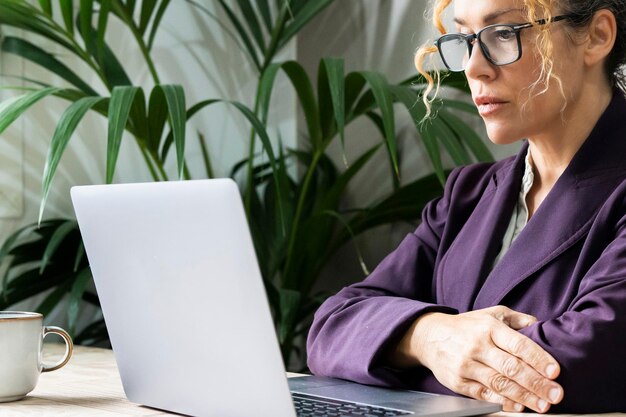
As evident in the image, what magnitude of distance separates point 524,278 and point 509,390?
0.23 metres

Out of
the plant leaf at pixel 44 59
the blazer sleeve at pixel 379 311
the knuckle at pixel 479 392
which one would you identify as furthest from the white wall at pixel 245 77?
the knuckle at pixel 479 392

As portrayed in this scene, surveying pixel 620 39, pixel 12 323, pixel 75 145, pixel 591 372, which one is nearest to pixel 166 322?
pixel 12 323

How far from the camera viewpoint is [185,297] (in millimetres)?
970

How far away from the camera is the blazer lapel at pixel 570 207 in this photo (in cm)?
129

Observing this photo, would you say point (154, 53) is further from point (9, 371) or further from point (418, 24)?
point (9, 371)

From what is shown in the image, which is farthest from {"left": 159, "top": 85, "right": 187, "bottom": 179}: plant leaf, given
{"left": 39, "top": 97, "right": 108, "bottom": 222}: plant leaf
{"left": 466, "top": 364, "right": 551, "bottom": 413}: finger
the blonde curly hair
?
{"left": 466, "top": 364, "right": 551, "bottom": 413}: finger

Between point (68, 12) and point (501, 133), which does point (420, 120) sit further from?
point (68, 12)

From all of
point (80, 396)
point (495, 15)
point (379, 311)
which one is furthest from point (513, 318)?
point (80, 396)

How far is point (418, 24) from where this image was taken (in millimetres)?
2453

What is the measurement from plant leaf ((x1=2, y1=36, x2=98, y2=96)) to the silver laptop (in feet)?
3.92

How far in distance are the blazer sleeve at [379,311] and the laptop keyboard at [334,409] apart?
0.15 metres

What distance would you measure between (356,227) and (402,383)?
1157 millimetres

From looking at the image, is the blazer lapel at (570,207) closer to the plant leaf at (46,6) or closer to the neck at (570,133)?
the neck at (570,133)

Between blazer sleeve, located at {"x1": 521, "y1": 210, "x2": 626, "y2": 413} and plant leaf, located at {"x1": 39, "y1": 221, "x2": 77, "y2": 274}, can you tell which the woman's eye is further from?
plant leaf, located at {"x1": 39, "y1": 221, "x2": 77, "y2": 274}
